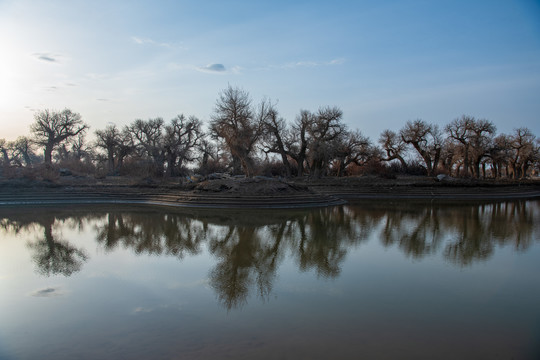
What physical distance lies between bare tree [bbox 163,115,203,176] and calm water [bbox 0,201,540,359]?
1116 inches

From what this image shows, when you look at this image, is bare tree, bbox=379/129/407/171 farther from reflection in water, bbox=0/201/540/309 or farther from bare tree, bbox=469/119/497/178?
reflection in water, bbox=0/201/540/309

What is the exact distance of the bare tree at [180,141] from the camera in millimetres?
41906

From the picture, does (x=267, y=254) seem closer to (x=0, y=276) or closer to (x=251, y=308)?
(x=251, y=308)

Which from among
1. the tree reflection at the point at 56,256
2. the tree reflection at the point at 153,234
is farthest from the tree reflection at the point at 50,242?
the tree reflection at the point at 153,234

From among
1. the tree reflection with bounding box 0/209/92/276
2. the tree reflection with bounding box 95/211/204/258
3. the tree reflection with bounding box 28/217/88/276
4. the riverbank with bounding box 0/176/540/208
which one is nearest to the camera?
the tree reflection with bounding box 28/217/88/276

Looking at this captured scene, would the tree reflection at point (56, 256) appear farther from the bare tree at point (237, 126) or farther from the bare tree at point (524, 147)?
the bare tree at point (524, 147)

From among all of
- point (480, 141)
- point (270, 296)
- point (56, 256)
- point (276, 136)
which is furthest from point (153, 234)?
point (480, 141)

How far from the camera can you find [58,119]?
46.8m

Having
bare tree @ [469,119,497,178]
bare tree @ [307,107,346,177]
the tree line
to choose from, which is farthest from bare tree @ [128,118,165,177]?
bare tree @ [469,119,497,178]

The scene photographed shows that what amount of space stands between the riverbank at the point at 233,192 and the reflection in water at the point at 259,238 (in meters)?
5.28

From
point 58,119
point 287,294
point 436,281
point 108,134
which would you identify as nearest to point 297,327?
point 287,294

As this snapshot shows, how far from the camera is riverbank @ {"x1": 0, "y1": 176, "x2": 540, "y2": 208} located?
26.1m

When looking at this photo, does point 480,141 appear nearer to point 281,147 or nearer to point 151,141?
point 281,147

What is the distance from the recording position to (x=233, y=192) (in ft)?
87.7
